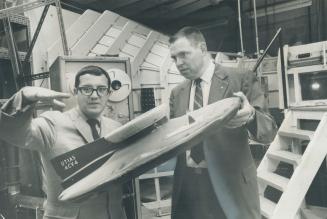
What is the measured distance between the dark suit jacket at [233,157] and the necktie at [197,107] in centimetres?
2

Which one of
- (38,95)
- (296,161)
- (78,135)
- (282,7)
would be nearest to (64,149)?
(78,135)

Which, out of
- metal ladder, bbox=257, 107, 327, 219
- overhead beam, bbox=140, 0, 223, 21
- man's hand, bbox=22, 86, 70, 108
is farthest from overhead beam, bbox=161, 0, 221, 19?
metal ladder, bbox=257, 107, 327, 219

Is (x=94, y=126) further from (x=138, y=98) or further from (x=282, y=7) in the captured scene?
(x=282, y=7)

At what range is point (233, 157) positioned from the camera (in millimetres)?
761

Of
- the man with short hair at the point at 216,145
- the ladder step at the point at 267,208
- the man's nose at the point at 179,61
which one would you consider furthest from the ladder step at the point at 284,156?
the man's nose at the point at 179,61

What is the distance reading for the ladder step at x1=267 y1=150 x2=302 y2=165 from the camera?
1.31 m

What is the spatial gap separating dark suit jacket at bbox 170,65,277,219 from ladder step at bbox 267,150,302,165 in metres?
0.62

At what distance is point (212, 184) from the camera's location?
756 mm

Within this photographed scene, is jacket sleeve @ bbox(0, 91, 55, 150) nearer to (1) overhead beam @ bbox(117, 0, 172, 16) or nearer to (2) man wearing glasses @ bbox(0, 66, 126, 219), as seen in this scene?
(2) man wearing glasses @ bbox(0, 66, 126, 219)

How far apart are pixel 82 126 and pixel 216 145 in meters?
0.31

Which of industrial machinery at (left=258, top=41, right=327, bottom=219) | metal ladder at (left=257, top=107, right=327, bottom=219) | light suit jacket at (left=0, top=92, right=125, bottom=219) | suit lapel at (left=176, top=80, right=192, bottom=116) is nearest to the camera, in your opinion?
light suit jacket at (left=0, top=92, right=125, bottom=219)

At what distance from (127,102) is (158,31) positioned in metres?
0.22

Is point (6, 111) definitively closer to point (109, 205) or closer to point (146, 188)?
point (109, 205)

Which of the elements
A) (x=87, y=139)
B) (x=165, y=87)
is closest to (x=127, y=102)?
(x=165, y=87)
